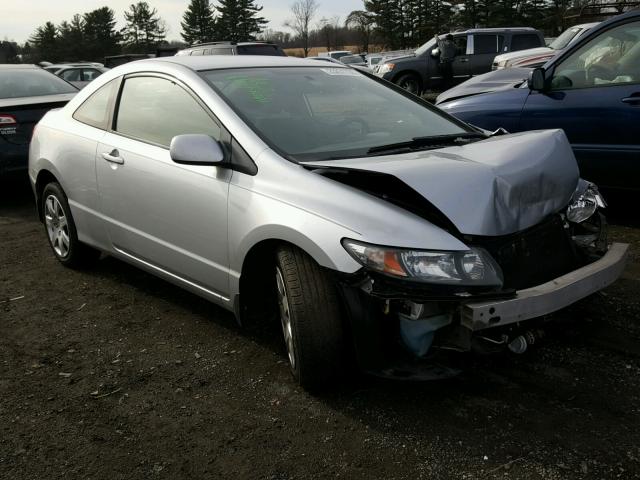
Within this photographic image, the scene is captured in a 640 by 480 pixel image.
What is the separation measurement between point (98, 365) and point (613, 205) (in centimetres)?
471

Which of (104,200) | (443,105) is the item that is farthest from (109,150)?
(443,105)

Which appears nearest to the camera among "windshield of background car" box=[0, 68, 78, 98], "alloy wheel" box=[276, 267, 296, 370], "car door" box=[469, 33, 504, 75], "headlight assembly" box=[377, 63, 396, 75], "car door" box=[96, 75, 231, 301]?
"alloy wheel" box=[276, 267, 296, 370]

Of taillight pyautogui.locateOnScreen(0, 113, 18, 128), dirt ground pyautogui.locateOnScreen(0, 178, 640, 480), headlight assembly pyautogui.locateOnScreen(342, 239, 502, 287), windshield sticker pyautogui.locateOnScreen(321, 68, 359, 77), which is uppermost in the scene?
windshield sticker pyautogui.locateOnScreen(321, 68, 359, 77)

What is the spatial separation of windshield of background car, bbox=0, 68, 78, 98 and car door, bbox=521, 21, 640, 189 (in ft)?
18.8

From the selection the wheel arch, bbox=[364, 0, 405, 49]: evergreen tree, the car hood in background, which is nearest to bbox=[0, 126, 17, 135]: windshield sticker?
the car hood in background

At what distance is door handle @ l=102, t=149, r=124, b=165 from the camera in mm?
3863

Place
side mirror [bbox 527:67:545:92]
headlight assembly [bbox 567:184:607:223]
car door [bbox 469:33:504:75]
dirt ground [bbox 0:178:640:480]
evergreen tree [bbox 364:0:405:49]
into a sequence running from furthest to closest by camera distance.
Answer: evergreen tree [bbox 364:0:405:49], car door [bbox 469:33:504:75], side mirror [bbox 527:67:545:92], headlight assembly [bbox 567:184:607:223], dirt ground [bbox 0:178:640:480]

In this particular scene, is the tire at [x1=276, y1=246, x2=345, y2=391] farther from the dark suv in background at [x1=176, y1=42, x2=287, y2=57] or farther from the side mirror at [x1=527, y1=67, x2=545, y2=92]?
the dark suv in background at [x1=176, y1=42, x2=287, y2=57]

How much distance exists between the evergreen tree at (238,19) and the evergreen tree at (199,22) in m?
1.58

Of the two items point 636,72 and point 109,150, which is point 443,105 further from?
point 109,150

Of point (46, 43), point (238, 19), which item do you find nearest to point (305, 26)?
point (238, 19)

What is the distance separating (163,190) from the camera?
11.6 ft

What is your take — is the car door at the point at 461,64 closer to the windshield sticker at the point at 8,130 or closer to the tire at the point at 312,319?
the windshield sticker at the point at 8,130

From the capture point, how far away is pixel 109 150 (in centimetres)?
400
